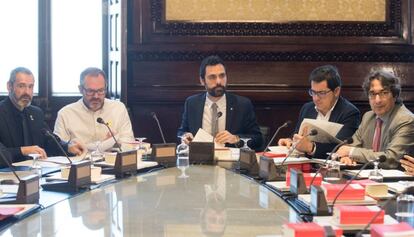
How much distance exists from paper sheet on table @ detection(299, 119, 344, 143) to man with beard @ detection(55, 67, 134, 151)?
1.40 m

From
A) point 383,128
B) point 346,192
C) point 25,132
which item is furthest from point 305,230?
point 25,132

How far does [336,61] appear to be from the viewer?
595 centimetres

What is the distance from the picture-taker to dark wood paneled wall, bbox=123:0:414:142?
19.2 feet

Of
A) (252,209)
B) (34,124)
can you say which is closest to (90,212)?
(252,209)

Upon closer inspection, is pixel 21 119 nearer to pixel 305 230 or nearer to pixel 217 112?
pixel 217 112

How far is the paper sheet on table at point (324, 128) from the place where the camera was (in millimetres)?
4035

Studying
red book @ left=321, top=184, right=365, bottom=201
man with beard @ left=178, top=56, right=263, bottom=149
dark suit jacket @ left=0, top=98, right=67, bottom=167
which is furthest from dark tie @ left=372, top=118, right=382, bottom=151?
dark suit jacket @ left=0, top=98, right=67, bottom=167

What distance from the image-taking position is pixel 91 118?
4.87 meters

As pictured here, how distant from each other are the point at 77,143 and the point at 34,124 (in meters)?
0.54

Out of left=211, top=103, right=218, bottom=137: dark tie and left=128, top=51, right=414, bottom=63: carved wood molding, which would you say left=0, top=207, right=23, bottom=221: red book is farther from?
left=128, top=51, right=414, bottom=63: carved wood molding

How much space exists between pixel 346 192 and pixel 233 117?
2.65 meters

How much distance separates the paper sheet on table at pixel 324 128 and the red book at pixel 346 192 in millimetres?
1617

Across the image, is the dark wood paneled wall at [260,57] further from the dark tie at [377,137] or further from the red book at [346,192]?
the red book at [346,192]

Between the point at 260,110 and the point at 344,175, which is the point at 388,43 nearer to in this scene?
the point at 260,110
